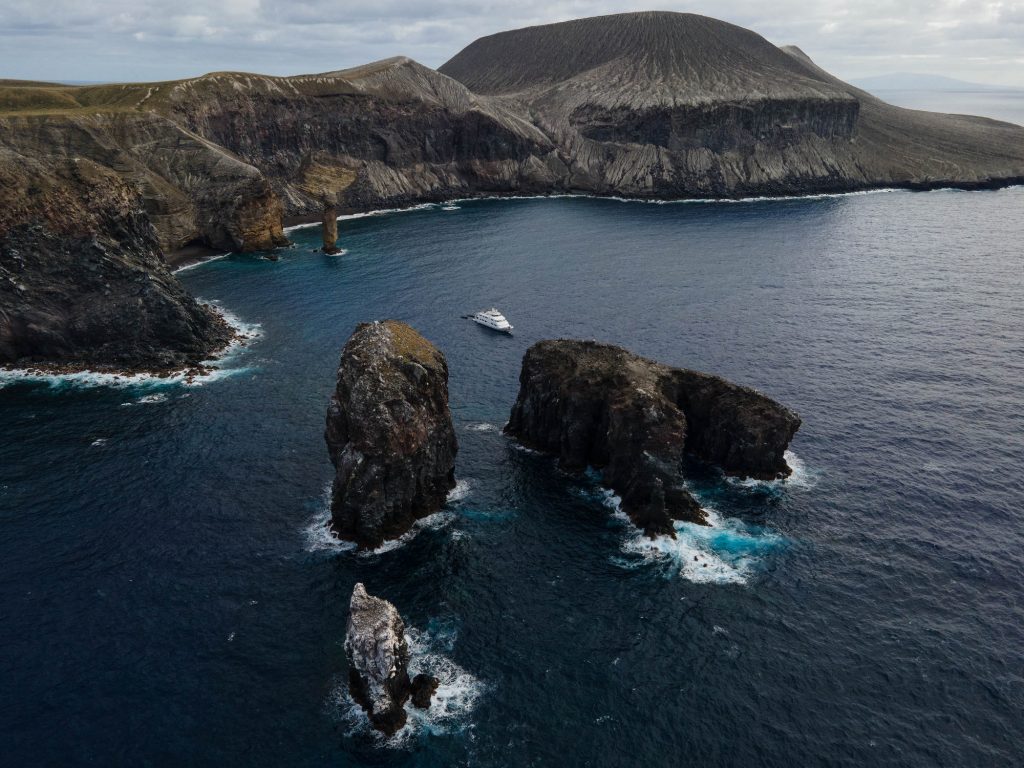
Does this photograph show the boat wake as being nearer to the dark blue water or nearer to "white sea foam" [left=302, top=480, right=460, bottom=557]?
the dark blue water

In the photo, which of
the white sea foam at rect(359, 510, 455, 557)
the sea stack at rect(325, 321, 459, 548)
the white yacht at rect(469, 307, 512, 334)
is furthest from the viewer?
the white yacht at rect(469, 307, 512, 334)

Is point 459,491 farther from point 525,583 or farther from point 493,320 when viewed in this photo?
point 493,320

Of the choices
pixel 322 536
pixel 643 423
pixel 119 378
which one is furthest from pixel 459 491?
pixel 119 378

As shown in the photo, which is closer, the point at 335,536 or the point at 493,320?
the point at 335,536

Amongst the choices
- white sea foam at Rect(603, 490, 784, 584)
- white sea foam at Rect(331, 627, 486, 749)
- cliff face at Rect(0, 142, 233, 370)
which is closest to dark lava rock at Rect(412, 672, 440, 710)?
white sea foam at Rect(331, 627, 486, 749)

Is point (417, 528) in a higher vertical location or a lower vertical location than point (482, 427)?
lower

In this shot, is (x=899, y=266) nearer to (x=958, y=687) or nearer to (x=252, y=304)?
(x=958, y=687)

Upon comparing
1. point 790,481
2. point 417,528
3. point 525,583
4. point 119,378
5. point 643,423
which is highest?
point 643,423
